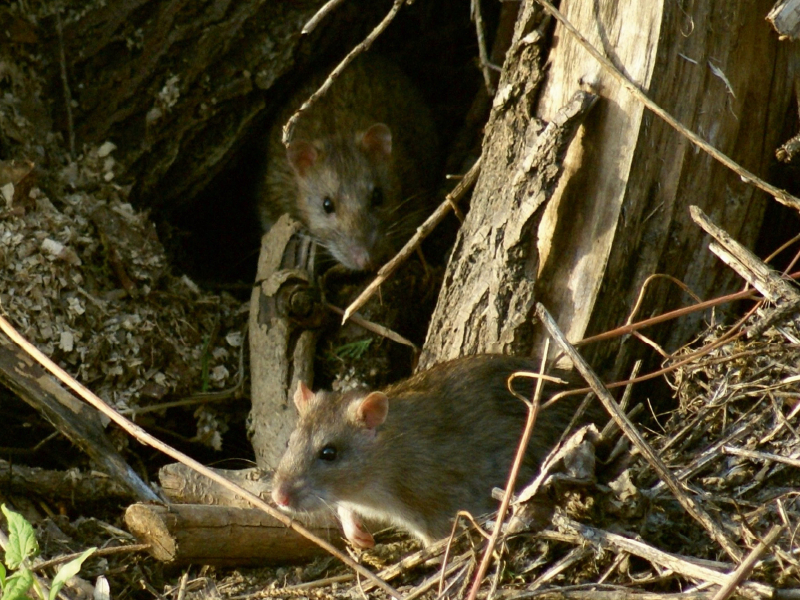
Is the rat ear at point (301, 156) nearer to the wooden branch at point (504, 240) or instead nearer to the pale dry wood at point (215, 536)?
the wooden branch at point (504, 240)

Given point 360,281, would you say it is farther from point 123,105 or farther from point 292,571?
point 292,571

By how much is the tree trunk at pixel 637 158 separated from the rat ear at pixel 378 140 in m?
2.08

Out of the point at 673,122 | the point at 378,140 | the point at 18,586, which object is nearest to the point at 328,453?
the point at 18,586

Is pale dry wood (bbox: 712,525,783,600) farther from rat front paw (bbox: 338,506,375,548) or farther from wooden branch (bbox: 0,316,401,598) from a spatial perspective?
rat front paw (bbox: 338,506,375,548)

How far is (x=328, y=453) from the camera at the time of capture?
4496 millimetres

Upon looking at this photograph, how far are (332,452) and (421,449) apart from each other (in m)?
0.42

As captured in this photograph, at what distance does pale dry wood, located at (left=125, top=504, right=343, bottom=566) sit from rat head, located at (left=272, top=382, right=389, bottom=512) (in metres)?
0.17

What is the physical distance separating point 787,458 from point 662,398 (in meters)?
1.12

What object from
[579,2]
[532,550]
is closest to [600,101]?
[579,2]

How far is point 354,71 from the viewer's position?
7.00m

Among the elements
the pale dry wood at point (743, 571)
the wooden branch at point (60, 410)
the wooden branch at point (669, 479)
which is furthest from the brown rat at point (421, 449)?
the pale dry wood at point (743, 571)

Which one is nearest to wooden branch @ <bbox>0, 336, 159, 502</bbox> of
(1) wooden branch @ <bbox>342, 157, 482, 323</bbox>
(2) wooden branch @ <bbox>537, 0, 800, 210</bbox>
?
(1) wooden branch @ <bbox>342, 157, 482, 323</bbox>

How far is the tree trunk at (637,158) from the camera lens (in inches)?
161

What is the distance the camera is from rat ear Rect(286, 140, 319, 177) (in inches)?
262
